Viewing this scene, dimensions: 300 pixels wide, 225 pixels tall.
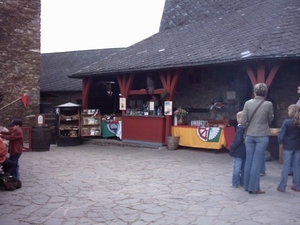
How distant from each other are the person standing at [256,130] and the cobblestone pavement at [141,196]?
1.20 ft

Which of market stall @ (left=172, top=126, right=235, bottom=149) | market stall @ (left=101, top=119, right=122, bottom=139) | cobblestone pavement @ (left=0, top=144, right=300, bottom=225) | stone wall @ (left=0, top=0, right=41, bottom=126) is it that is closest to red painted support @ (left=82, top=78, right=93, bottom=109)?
market stall @ (left=101, top=119, right=122, bottom=139)

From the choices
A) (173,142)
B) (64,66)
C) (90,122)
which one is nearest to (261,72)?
(173,142)

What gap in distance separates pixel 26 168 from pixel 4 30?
301 inches

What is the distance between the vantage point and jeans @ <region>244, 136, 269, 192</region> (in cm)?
558

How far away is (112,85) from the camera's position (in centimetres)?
1575

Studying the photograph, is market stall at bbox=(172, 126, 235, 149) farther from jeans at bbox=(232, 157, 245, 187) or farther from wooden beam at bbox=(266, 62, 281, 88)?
jeans at bbox=(232, 157, 245, 187)

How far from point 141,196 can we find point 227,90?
6.92 meters

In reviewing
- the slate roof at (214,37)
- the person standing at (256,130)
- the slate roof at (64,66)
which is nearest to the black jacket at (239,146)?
the person standing at (256,130)

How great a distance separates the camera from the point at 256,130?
18.2 ft

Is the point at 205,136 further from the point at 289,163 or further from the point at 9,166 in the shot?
the point at 9,166

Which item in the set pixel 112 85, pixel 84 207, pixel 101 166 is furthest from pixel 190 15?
pixel 84 207

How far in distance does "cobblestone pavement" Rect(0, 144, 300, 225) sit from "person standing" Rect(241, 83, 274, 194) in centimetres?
37

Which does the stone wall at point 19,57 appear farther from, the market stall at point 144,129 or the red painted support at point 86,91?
the market stall at point 144,129

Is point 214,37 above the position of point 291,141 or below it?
above
